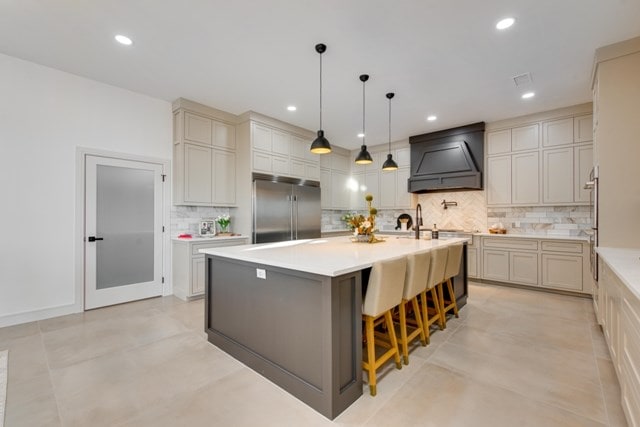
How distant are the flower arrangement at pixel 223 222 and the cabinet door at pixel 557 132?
5.34m

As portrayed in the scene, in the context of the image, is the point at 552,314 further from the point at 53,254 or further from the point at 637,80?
the point at 53,254

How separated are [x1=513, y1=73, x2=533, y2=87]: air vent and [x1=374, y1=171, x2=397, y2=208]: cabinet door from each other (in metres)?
3.02

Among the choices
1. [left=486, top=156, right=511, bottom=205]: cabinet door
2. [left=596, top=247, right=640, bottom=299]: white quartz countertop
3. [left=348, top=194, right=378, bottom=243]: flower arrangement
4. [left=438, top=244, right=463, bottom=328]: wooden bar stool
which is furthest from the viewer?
[left=486, top=156, right=511, bottom=205]: cabinet door

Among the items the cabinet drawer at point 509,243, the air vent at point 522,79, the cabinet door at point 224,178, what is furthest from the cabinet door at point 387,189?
the cabinet door at point 224,178

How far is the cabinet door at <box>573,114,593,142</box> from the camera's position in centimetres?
424

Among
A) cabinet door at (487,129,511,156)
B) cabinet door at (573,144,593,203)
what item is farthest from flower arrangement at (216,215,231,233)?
cabinet door at (573,144,593,203)

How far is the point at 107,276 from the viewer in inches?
150

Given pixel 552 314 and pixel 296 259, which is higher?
pixel 296 259

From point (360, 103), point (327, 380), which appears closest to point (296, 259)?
point (327, 380)

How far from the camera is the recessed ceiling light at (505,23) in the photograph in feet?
8.13

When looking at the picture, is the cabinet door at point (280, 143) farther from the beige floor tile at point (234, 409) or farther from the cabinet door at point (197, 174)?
the beige floor tile at point (234, 409)

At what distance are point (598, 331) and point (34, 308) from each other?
620 cm

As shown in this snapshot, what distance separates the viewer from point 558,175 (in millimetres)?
4488

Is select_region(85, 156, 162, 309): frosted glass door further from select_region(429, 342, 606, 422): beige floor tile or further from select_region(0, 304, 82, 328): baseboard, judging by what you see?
select_region(429, 342, 606, 422): beige floor tile
